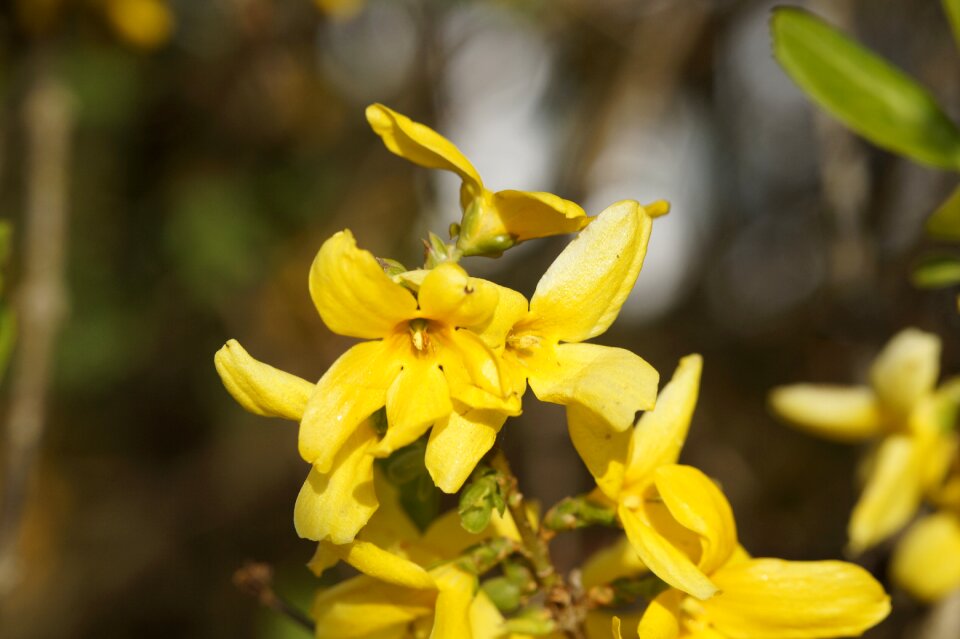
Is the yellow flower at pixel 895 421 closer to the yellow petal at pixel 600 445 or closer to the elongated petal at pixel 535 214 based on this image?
the yellow petal at pixel 600 445

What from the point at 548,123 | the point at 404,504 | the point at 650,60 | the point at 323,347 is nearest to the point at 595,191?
the point at 650,60

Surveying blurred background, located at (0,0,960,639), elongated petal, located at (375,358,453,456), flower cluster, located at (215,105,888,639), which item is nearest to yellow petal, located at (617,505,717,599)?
flower cluster, located at (215,105,888,639)

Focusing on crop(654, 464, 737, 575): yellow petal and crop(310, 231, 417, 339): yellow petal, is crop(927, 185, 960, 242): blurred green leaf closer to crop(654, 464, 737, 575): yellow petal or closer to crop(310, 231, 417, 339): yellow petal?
crop(654, 464, 737, 575): yellow petal

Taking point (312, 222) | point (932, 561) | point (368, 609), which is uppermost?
point (368, 609)

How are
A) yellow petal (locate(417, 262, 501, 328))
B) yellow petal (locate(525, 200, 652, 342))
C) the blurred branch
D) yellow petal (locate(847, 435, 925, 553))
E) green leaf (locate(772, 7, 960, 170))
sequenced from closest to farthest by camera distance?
yellow petal (locate(417, 262, 501, 328))
yellow petal (locate(525, 200, 652, 342))
green leaf (locate(772, 7, 960, 170))
yellow petal (locate(847, 435, 925, 553))
the blurred branch

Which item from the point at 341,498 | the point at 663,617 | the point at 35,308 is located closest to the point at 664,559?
the point at 663,617

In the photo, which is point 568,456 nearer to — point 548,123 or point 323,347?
point 323,347

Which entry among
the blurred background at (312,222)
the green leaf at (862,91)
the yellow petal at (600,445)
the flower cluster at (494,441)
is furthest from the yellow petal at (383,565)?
the blurred background at (312,222)

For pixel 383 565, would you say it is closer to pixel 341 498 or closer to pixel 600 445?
pixel 341 498
